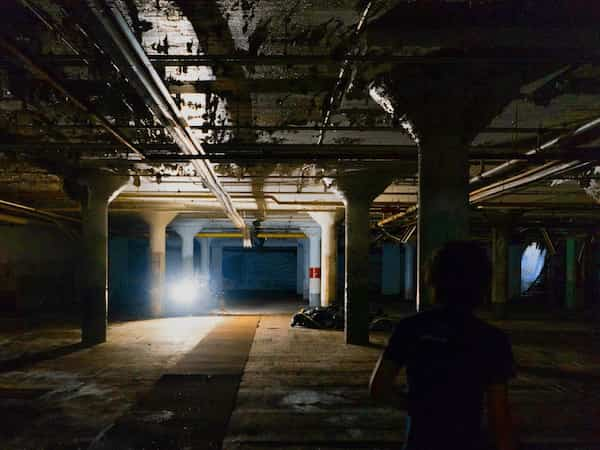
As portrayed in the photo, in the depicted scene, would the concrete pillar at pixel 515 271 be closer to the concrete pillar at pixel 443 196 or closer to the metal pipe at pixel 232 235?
the metal pipe at pixel 232 235

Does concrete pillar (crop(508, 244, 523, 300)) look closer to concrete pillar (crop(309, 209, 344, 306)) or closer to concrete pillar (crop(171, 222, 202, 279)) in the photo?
concrete pillar (crop(309, 209, 344, 306))

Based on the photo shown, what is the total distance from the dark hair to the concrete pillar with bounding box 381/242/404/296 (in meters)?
21.5

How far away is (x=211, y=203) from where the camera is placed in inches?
495

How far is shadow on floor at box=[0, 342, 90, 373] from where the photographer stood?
7246 mm

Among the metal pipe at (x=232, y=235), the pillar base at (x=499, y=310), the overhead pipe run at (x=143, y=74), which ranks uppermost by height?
Result: the overhead pipe run at (x=143, y=74)

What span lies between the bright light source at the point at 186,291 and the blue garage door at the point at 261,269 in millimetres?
9560

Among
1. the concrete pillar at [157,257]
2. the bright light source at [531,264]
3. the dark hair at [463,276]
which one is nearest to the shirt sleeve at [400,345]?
the dark hair at [463,276]

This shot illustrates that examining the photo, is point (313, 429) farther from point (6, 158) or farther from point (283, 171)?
point (6, 158)

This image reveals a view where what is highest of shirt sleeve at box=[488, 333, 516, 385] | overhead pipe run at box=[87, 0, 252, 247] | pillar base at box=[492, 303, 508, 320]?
overhead pipe run at box=[87, 0, 252, 247]

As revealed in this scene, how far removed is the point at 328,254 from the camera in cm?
1463

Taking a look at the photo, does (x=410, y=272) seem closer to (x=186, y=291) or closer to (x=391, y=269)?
(x=391, y=269)

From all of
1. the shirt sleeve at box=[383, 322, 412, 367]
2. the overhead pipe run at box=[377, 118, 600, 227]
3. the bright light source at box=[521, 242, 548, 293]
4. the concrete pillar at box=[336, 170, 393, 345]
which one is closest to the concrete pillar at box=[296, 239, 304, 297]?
the bright light source at box=[521, 242, 548, 293]

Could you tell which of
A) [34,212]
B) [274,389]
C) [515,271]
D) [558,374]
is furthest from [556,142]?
[515,271]

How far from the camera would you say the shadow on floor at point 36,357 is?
7.25 meters
